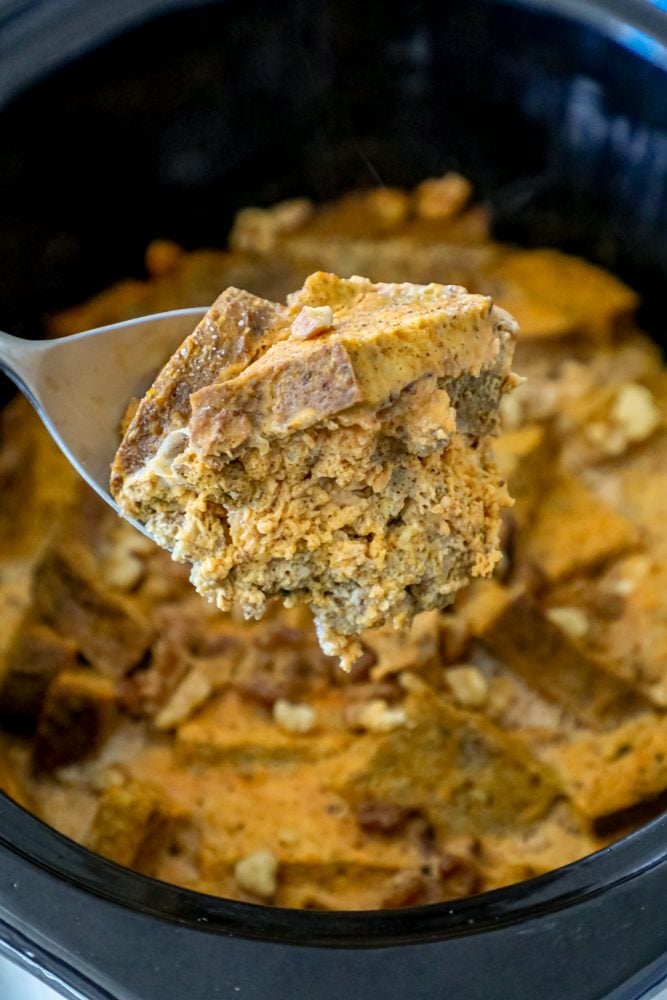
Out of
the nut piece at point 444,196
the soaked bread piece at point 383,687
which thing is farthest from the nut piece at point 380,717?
the nut piece at point 444,196

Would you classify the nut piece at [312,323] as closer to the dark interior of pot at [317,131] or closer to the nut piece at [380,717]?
the nut piece at [380,717]

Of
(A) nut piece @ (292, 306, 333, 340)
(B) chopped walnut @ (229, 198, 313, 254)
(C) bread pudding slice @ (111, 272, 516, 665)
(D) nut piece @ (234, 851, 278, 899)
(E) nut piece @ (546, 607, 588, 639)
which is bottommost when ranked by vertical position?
(D) nut piece @ (234, 851, 278, 899)

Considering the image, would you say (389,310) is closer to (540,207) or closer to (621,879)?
(621,879)

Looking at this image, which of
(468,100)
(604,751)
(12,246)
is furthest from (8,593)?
(468,100)

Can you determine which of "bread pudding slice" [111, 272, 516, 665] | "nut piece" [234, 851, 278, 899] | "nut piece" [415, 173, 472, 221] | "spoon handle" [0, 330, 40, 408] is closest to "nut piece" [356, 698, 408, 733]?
"nut piece" [234, 851, 278, 899]

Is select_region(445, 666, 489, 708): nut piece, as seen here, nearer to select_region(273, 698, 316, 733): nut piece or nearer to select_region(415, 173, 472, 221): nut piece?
select_region(273, 698, 316, 733): nut piece
